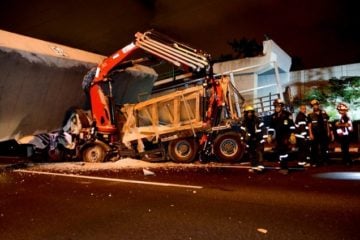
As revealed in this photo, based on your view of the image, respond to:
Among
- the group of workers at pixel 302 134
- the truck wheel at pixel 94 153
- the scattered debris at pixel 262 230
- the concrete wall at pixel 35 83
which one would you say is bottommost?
the scattered debris at pixel 262 230

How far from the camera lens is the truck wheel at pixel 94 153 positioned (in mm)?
11783

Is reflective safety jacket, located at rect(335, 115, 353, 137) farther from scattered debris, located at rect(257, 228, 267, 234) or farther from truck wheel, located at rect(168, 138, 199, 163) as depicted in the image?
scattered debris, located at rect(257, 228, 267, 234)

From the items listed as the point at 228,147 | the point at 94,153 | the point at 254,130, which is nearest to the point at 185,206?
the point at 254,130

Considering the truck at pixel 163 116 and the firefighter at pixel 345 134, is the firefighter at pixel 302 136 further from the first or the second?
the truck at pixel 163 116

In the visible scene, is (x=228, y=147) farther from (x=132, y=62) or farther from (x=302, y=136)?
(x=132, y=62)

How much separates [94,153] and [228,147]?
12.5 feet

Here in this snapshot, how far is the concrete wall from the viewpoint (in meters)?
10.5

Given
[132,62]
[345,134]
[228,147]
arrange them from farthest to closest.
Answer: [132,62], [228,147], [345,134]

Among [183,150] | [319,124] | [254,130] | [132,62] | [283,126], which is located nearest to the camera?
[283,126]

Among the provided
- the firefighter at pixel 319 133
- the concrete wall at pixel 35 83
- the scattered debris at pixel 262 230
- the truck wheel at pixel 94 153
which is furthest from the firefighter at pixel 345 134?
the concrete wall at pixel 35 83

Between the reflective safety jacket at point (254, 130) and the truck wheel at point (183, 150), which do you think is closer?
the reflective safety jacket at point (254, 130)

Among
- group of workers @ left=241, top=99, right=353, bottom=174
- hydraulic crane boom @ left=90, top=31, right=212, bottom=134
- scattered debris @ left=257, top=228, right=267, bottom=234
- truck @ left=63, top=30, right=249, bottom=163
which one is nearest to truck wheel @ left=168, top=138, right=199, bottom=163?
truck @ left=63, top=30, right=249, bottom=163

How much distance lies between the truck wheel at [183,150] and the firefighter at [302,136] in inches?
108

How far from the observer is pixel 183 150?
1141 centimetres
